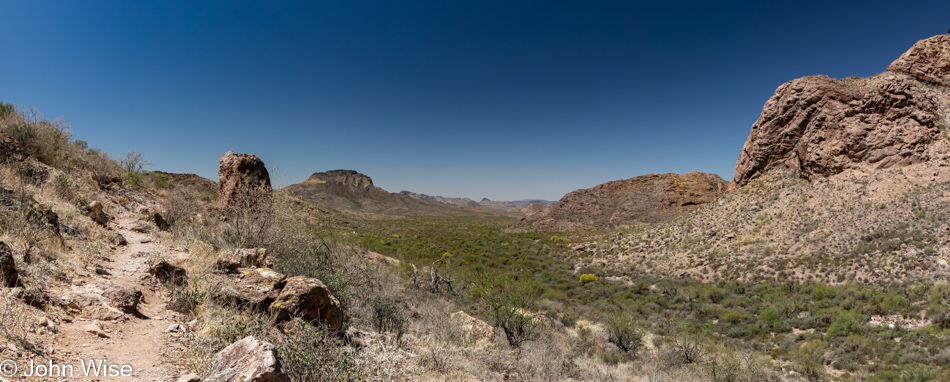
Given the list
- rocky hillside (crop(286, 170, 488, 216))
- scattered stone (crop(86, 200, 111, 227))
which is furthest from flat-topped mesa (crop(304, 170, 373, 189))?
scattered stone (crop(86, 200, 111, 227))

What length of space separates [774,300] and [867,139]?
1655 cm

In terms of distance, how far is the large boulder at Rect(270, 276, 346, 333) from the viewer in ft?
14.7

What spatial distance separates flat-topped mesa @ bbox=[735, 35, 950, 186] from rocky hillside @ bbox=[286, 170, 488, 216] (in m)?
97.5

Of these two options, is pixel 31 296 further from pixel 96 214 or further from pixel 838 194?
pixel 838 194

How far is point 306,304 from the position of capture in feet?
15.1

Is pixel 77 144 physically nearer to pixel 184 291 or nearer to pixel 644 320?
pixel 184 291

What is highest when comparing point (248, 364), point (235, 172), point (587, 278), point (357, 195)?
point (357, 195)

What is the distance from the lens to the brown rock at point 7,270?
3240 millimetres

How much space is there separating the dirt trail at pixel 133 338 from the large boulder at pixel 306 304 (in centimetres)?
104

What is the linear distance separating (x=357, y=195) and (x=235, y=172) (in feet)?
387

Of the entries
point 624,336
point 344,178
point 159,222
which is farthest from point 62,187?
point 344,178

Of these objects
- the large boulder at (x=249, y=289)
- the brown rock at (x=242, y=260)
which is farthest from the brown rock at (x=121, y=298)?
the brown rock at (x=242, y=260)

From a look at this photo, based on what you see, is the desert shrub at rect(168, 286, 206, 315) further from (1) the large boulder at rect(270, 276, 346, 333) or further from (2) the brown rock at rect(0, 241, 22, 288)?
(2) the brown rock at rect(0, 241, 22, 288)

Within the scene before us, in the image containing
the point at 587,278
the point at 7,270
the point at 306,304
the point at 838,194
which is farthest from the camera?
the point at 587,278
